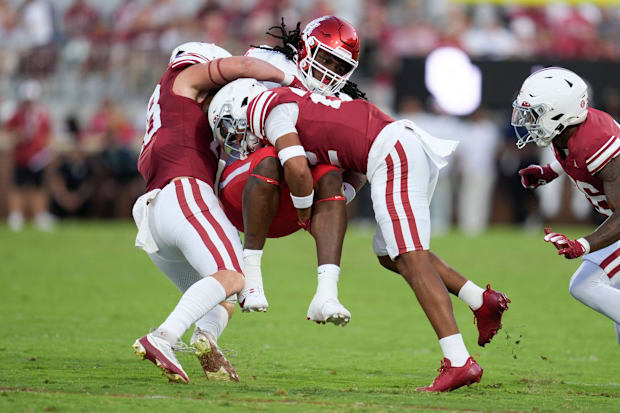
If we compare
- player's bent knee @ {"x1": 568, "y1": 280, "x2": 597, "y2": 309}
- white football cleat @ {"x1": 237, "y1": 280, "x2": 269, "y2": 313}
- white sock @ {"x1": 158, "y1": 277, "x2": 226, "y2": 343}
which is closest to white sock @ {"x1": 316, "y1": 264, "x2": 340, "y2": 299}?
white football cleat @ {"x1": 237, "y1": 280, "x2": 269, "y2": 313}

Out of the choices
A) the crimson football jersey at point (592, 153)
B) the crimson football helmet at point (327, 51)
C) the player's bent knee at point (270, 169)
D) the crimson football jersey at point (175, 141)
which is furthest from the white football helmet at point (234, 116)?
the crimson football jersey at point (592, 153)

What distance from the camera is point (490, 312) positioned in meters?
5.63

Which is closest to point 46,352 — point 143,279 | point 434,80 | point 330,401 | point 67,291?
point 330,401

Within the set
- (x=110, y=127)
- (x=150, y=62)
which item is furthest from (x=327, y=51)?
(x=150, y=62)

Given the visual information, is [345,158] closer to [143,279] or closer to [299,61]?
[299,61]

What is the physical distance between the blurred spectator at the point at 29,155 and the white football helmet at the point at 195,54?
9.61 meters

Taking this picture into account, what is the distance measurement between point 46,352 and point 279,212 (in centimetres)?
183

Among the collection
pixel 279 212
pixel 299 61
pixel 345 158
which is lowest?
pixel 279 212

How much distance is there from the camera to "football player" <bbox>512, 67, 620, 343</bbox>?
5.45 meters

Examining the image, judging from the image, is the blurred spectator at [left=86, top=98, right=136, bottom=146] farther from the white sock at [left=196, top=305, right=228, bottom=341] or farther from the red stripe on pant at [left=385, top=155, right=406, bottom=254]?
the red stripe on pant at [left=385, top=155, right=406, bottom=254]

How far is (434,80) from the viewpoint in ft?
56.0

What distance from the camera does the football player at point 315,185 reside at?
536cm

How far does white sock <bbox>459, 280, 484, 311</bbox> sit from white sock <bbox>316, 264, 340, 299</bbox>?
31.0 inches

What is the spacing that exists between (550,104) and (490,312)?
1199 mm
